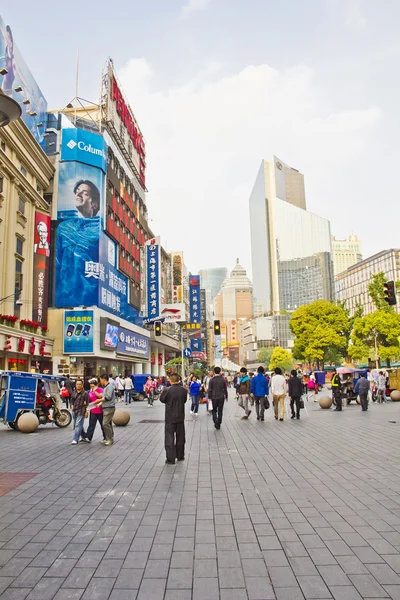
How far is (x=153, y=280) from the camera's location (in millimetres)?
55688

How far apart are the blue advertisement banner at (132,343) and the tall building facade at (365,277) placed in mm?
68975

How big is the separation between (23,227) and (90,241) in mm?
7331

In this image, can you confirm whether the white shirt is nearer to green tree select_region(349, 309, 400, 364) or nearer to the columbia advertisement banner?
the columbia advertisement banner

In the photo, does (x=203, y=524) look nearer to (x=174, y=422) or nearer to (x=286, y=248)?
(x=174, y=422)

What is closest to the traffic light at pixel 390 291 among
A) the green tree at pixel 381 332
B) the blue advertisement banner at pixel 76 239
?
the blue advertisement banner at pixel 76 239

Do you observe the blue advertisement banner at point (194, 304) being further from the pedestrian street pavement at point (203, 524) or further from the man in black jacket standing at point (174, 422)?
the man in black jacket standing at point (174, 422)

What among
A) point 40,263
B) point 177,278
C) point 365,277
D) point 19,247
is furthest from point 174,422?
point 365,277

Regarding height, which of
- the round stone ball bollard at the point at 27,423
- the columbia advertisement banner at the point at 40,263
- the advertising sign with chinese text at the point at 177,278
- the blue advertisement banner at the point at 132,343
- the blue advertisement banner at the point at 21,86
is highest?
the blue advertisement banner at the point at 21,86

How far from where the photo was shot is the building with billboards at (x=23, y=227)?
3016cm

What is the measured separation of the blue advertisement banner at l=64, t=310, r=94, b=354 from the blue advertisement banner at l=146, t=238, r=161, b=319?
55.2 ft

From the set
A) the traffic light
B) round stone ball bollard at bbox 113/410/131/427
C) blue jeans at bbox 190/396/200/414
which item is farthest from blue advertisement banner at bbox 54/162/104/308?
the traffic light

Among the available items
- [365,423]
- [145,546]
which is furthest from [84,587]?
[365,423]

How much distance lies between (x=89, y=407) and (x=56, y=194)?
31875mm

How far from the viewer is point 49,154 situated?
40.6 metres
